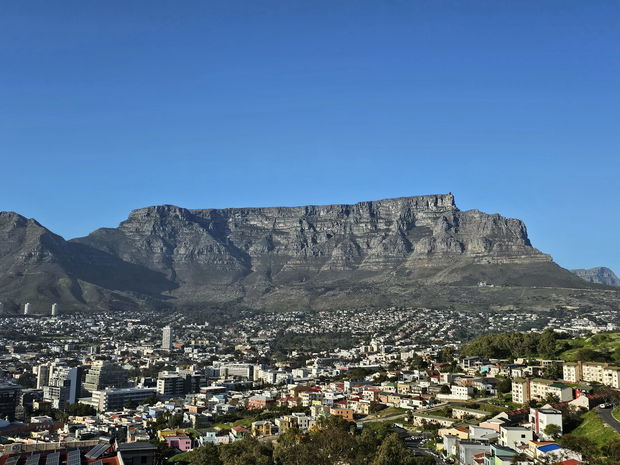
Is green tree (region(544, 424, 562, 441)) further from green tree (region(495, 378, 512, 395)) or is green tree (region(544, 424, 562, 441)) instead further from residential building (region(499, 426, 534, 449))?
green tree (region(495, 378, 512, 395))

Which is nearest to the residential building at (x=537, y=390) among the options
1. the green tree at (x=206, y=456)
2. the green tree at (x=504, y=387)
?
the green tree at (x=504, y=387)

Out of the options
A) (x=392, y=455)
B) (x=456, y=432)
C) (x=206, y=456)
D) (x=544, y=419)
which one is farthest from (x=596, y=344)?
(x=206, y=456)

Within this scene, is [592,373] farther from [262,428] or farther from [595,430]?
[262,428]

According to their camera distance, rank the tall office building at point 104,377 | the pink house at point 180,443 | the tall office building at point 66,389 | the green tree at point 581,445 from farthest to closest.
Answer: the tall office building at point 104,377
the tall office building at point 66,389
the pink house at point 180,443
the green tree at point 581,445

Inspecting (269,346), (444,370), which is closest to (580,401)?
(444,370)

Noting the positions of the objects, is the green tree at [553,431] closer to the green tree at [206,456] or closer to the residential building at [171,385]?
the green tree at [206,456]
